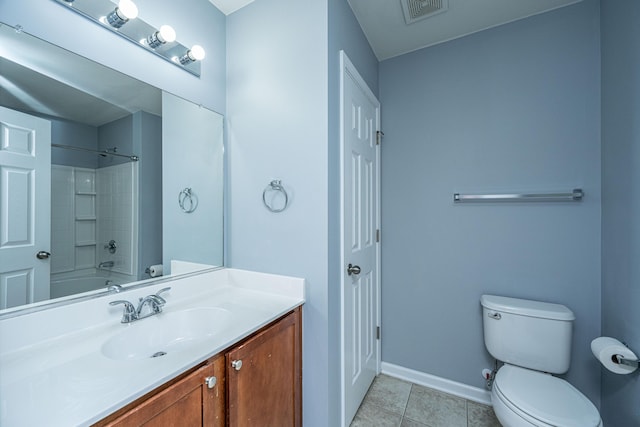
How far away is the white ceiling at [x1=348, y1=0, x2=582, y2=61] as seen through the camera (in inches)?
58.3

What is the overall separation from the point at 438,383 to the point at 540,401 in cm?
82

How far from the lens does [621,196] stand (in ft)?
4.00

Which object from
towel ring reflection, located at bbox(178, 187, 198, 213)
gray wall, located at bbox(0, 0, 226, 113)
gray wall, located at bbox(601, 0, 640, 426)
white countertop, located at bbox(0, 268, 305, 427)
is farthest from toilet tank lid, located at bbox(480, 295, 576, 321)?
gray wall, located at bbox(0, 0, 226, 113)

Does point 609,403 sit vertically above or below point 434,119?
below

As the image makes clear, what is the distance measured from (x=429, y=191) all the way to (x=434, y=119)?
0.52 metres

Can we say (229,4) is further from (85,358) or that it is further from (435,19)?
(85,358)

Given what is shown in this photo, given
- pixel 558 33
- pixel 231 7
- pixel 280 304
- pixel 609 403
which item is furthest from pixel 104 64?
pixel 609 403

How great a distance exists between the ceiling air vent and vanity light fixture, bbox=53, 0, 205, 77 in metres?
1.21

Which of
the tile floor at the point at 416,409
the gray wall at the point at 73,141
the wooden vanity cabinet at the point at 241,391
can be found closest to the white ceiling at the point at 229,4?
the gray wall at the point at 73,141

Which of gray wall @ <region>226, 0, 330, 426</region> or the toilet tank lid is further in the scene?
the toilet tank lid

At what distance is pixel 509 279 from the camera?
1.62m

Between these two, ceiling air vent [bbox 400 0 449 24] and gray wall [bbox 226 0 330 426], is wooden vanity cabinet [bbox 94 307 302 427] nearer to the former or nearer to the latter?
gray wall [bbox 226 0 330 426]

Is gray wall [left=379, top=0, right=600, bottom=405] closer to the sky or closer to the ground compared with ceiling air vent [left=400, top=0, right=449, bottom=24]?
closer to the ground

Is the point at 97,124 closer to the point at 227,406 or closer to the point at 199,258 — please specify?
the point at 199,258
